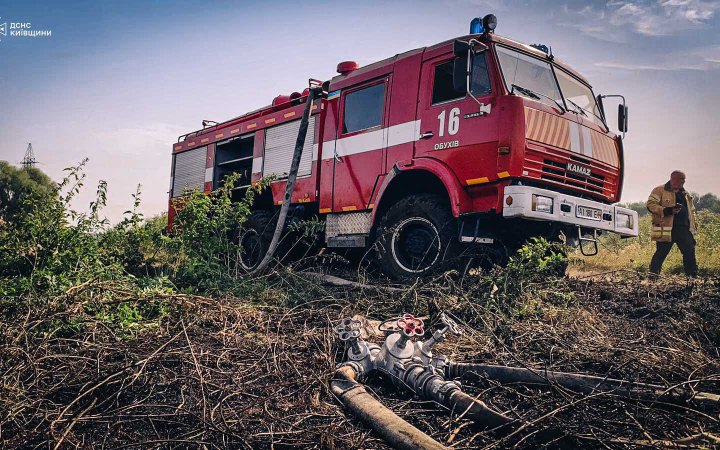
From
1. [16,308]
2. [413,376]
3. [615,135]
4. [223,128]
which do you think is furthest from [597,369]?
[223,128]

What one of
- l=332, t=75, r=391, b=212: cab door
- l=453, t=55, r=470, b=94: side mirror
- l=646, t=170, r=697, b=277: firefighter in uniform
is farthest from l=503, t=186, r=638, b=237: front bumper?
l=646, t=170, r=697, b=277: firefighter in uniform

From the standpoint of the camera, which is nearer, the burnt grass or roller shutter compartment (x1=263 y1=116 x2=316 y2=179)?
the burnt grass

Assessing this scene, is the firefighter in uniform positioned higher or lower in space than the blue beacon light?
lower

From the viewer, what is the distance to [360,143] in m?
6.66

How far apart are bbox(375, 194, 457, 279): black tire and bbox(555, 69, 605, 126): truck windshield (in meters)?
2.14

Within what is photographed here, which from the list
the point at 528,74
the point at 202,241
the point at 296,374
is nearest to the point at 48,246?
the point at 202,241

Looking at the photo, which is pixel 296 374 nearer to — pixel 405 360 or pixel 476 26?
pixel 405 360

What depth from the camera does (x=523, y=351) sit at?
329cm

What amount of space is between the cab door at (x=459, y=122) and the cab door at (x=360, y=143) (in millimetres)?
660

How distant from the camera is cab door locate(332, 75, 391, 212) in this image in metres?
6.43

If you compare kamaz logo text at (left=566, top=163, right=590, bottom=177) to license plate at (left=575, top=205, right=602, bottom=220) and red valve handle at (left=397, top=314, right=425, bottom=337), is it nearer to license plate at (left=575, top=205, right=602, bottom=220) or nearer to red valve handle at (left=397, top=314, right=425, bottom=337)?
license plate at (left=575, top=205, right=602, bottom=220)

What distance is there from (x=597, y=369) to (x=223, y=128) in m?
8.42

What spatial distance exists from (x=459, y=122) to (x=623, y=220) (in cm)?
254

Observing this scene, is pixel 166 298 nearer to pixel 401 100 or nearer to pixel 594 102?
pixel 401 100
